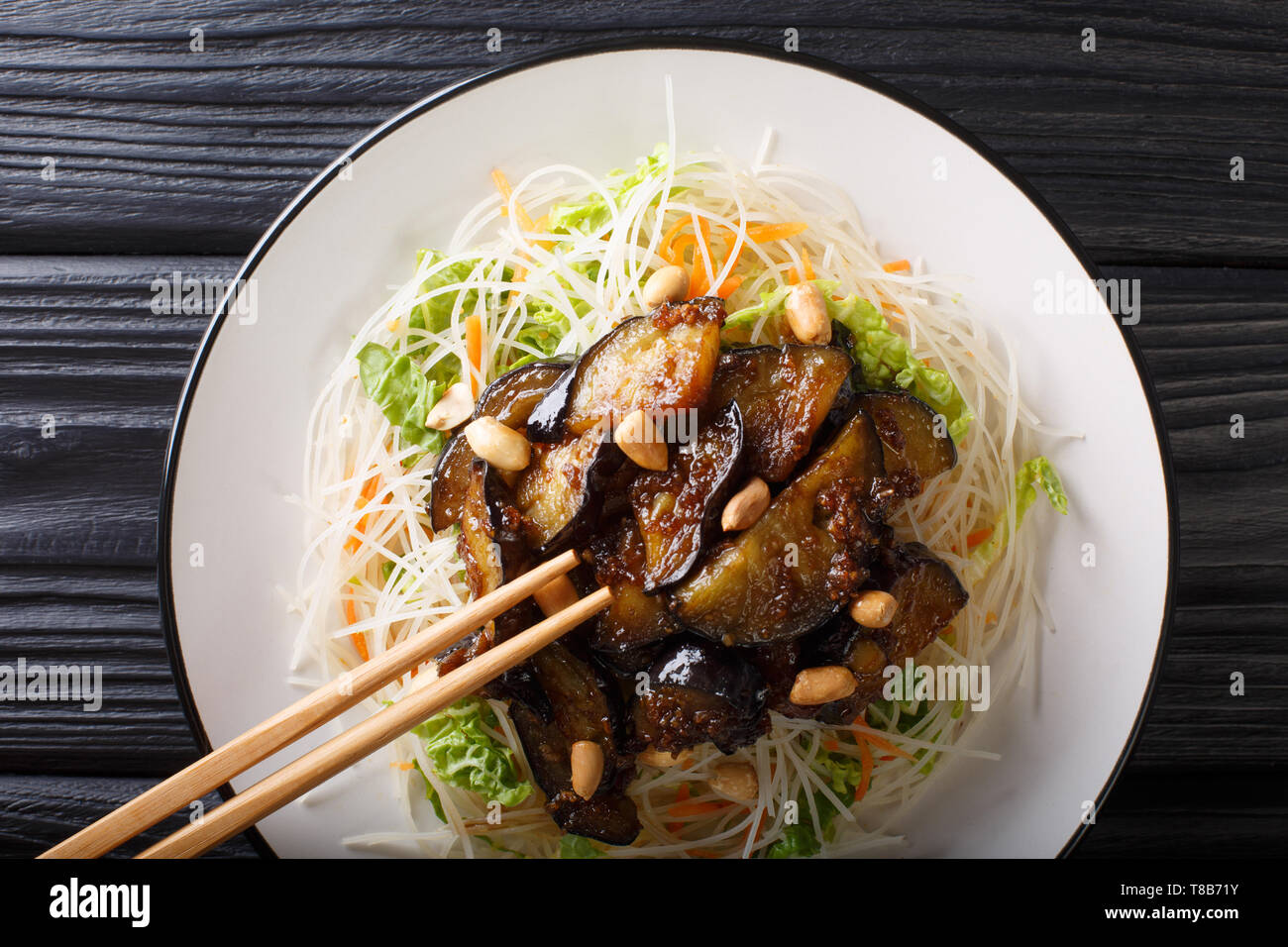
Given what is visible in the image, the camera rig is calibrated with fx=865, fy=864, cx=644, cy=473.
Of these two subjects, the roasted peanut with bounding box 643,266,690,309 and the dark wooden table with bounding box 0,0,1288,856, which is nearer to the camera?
the roasted peanut with bounding box 643,266,690,309

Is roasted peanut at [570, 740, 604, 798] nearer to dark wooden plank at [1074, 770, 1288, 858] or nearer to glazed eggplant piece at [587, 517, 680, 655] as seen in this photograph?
glazed eggplant piece at [587, 517, 680, 655]

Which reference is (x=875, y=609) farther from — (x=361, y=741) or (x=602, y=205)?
(x=602, y=205)

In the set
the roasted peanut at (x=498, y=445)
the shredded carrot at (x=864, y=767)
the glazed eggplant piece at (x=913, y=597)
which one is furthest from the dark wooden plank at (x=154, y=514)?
the roasted peanut at (x=498, y=445)

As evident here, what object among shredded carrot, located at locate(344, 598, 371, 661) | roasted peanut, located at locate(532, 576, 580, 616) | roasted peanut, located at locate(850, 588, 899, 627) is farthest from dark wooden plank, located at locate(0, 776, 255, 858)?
roasted peanut, located at locate(850, 588, 899, 627)

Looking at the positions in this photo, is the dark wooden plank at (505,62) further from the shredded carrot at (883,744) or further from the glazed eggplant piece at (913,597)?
the shredded carrot at (883,744)

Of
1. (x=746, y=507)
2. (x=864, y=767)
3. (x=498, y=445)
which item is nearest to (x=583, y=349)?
→ (x=498, y=445)
